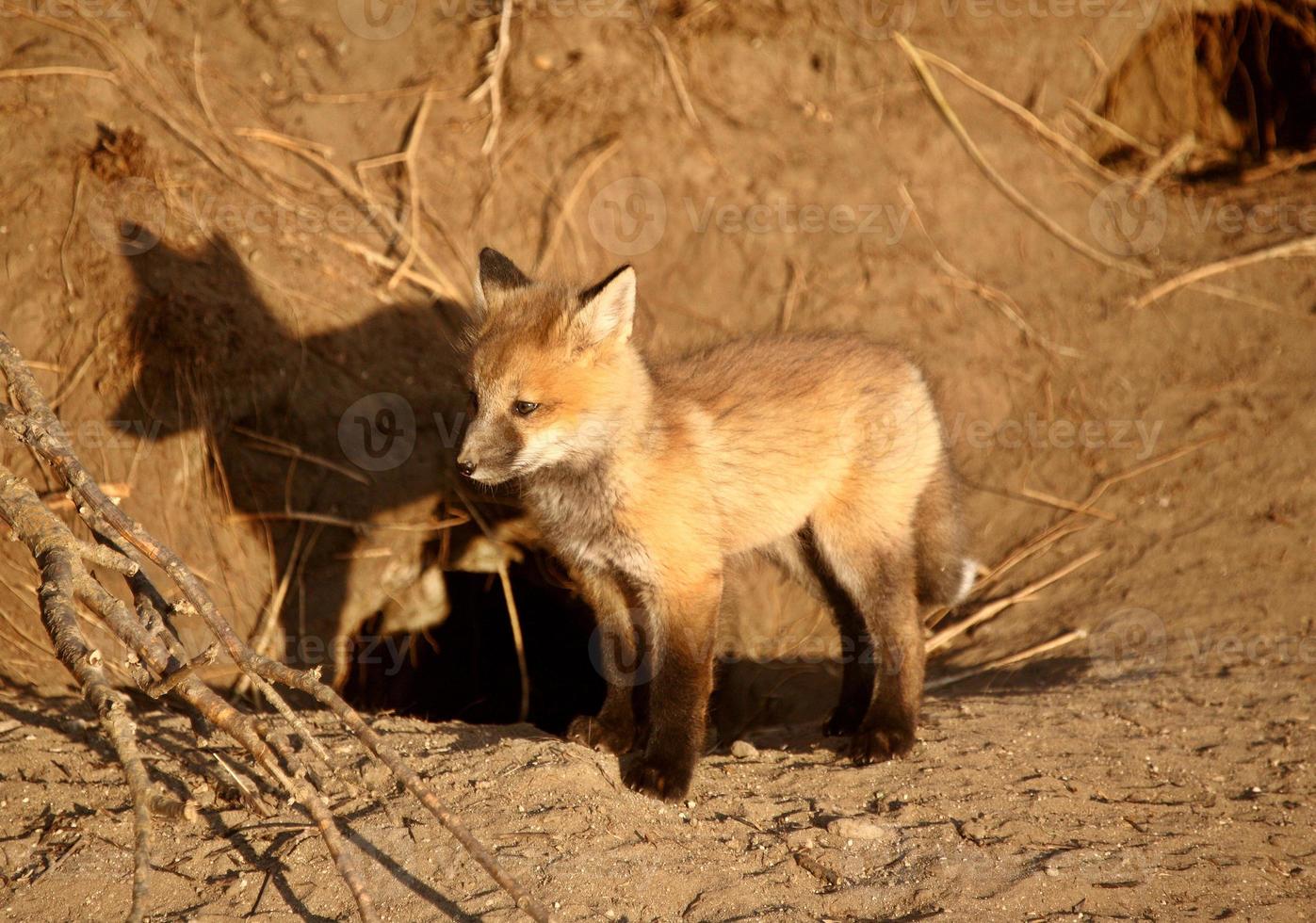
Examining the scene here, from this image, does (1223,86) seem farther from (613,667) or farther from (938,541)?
(613,667)

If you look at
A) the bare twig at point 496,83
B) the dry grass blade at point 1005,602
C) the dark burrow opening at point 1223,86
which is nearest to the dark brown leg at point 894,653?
the dry grass blade at point 1005,602

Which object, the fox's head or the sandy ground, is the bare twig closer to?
the sandy ground

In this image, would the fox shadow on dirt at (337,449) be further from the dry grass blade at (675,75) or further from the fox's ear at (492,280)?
the dry grass blade at (675,75)

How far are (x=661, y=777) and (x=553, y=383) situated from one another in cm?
130

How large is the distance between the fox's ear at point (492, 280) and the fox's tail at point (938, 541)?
1.74 m

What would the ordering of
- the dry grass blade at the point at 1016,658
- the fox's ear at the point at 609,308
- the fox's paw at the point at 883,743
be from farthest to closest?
1. the dry grass blade at the point at 1016,658
2. the fox's paw at the point at 883,743
3. the fox's ear at the point at 609,308

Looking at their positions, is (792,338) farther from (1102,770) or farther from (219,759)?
(219,759)

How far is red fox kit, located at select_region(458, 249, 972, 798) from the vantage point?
3385 mm

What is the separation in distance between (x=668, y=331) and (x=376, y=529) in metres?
1.85

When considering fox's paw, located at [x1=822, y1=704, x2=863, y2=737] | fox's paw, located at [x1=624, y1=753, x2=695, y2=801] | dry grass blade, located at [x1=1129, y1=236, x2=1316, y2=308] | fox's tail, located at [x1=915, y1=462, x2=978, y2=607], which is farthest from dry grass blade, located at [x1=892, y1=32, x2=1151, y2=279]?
fox's paw, located at [x1=624, y1=753, x2=695, y2=801]

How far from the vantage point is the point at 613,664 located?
153 inches

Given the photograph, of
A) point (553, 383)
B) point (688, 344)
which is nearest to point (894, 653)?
point (553, 383)

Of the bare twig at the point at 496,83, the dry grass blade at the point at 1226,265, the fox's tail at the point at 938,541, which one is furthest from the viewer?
the dry grass blade at the point at 1226,265

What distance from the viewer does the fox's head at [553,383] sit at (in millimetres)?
3287
